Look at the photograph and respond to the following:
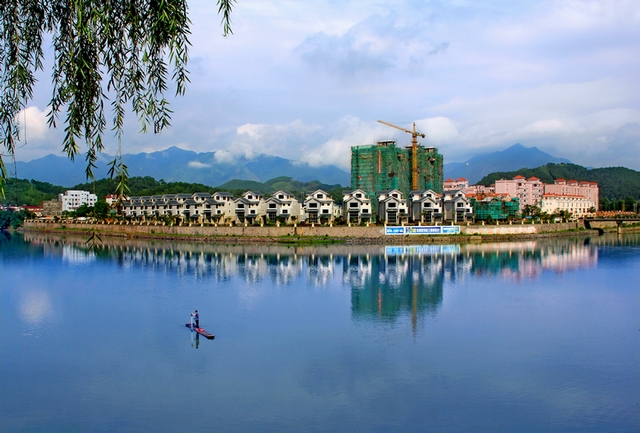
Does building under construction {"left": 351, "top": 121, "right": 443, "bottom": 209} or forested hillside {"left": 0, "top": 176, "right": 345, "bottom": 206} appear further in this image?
forested hillside {"left": 0, "top": 176, "right": 345, "bottom": 206}

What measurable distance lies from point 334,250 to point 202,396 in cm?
1689

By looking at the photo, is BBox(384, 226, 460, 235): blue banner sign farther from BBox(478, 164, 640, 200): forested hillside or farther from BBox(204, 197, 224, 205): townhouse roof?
BBox(478, 164, 640, 200): forested hillside

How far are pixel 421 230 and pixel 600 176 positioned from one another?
5067 cm

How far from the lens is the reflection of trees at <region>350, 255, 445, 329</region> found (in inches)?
492

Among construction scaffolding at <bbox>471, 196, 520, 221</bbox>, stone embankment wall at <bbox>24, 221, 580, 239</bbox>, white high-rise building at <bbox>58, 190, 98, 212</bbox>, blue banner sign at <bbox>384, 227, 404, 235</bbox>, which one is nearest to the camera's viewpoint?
blue banner sign at <bbox>384, 227, 404, 235</bbox>

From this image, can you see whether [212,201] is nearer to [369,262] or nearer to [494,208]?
[369,262]

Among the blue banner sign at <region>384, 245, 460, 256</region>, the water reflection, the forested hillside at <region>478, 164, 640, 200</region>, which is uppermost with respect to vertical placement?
the forested hillside at <region>478, 164, 640, 200</region>

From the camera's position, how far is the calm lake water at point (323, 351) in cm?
674

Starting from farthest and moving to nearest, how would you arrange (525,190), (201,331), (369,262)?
(525,190) < (369,262) < (201,331)

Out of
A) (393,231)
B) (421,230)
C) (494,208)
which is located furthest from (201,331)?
(494,208)

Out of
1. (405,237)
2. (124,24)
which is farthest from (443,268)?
(124,24)

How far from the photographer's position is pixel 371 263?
20188mm

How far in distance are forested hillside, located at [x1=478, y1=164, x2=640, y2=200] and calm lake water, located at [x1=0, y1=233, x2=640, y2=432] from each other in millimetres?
47378

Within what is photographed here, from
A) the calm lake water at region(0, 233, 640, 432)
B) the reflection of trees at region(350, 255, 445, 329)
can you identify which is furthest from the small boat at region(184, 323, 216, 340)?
the reflection of trees at region(350, 255, 445, 329)
